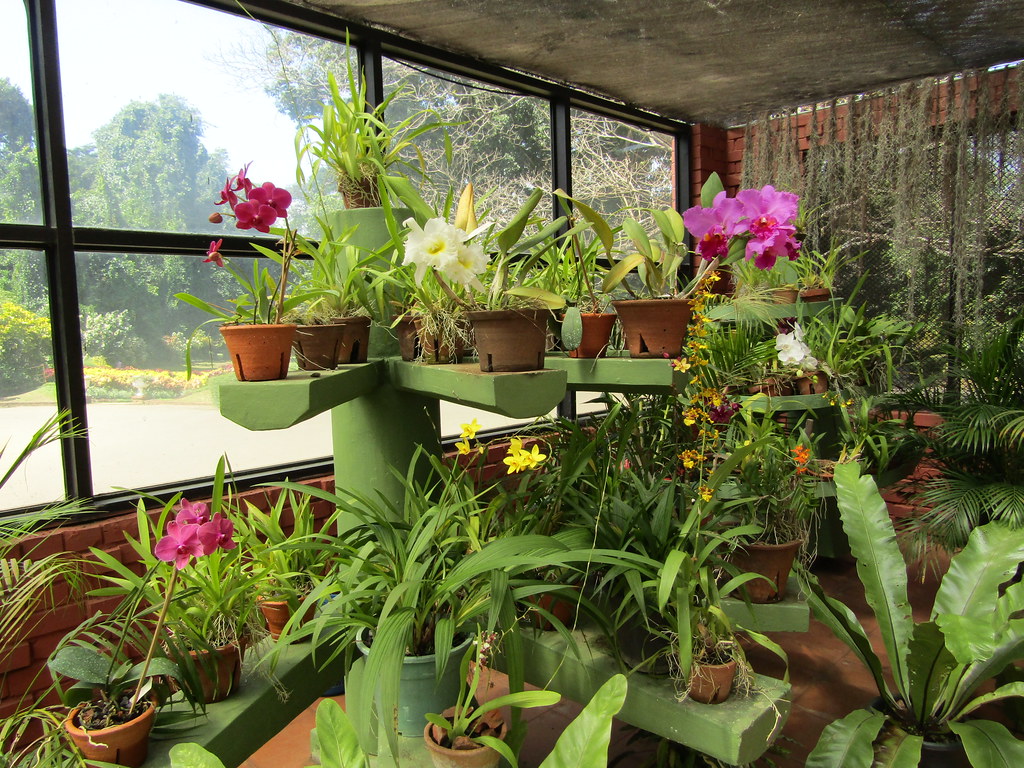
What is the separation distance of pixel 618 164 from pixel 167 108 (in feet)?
8.17

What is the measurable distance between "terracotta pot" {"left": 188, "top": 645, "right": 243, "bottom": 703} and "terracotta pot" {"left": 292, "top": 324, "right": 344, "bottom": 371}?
1.93ft

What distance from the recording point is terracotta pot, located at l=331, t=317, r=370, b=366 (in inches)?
62.5

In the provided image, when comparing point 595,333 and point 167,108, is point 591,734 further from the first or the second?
point 167,108

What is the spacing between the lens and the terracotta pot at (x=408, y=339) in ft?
5.34

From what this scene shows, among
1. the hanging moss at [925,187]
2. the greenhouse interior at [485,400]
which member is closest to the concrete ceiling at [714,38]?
the greenhouse interior at [485,400]

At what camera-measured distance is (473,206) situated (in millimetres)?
1511

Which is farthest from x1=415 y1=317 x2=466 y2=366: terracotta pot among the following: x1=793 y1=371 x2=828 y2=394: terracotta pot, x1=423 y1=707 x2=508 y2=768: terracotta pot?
x1=793 y1=371 x2=828 y2=394: terracotta pot

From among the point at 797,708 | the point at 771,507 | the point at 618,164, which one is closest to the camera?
the point at 771,507

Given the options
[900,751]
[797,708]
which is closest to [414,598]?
[900,751]

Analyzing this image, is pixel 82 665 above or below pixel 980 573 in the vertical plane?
above

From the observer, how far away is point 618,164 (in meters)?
4.11

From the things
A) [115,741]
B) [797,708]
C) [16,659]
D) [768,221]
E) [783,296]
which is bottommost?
[797,708]

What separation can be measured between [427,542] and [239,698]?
19.0 inches

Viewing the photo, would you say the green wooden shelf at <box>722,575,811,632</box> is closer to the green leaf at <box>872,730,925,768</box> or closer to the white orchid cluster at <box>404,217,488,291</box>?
the green leaf at <box>872,730,925,768</box>
